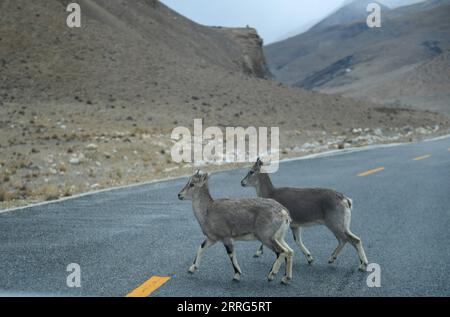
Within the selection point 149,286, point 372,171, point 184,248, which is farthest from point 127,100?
point 149,286

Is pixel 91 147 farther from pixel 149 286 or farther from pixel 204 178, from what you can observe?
pixel 149 286

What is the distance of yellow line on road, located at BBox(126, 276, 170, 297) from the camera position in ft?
22.1

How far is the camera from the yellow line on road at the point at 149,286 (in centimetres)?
673

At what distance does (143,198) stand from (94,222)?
11.3 ft

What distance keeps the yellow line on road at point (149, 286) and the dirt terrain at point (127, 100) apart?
684 inches

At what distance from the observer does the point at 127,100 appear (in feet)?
191

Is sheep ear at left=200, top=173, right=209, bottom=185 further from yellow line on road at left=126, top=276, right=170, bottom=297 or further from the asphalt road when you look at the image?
yellow line on road at left=126, top=276, right=170, bottom=297

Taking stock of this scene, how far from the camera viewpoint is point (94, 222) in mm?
Result: 11602

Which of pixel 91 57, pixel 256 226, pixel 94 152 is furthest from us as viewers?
pixel 91 57

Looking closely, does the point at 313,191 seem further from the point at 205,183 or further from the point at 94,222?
the point at 94,222

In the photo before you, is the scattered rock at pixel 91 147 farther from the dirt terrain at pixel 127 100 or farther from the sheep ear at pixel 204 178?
the sheep ear at pixel 204 178

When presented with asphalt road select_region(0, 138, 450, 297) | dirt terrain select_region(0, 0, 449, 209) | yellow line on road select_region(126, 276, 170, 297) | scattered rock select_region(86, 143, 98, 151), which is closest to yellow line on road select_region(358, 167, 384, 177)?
asphalt road select_region(0, 138, 450, 297)
